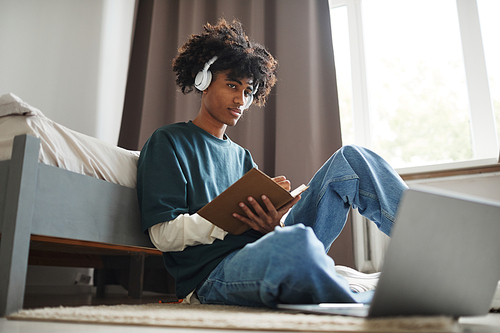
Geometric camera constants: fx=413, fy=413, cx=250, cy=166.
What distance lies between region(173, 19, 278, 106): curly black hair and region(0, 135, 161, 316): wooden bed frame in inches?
22.2

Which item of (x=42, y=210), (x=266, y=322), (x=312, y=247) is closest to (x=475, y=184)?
(x=312, y=247)

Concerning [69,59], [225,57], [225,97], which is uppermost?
[69,59]

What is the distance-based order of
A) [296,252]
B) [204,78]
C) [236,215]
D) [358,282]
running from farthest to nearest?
[204,78] → [358,282] → [236,215] → [296,252]

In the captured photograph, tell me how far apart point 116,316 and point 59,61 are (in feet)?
6.58

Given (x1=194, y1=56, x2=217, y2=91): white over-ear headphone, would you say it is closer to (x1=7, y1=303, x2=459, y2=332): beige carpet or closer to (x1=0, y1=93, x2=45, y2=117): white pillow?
(x1=0, y1=93, x2=45, y2=117): white pillow

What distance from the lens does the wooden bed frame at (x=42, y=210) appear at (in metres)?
0.83

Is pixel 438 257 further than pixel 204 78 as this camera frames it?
No

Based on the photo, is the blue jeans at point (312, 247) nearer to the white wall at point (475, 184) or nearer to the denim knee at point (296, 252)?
the denim knee at point (296, 252)

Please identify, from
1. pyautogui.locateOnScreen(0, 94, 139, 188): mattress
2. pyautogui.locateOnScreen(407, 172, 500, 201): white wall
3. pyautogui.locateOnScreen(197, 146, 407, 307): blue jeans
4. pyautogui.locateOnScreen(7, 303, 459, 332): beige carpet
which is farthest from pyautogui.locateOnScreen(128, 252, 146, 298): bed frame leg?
pyautogui.locateOnScreen(407, 172, 500, 201): white wall

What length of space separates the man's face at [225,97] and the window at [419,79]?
111 cm

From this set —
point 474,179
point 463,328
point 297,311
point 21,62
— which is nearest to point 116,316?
point 297,311

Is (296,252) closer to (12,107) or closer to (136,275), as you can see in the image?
(12,107)

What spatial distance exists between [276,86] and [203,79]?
951mm

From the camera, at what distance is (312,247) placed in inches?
27.8
